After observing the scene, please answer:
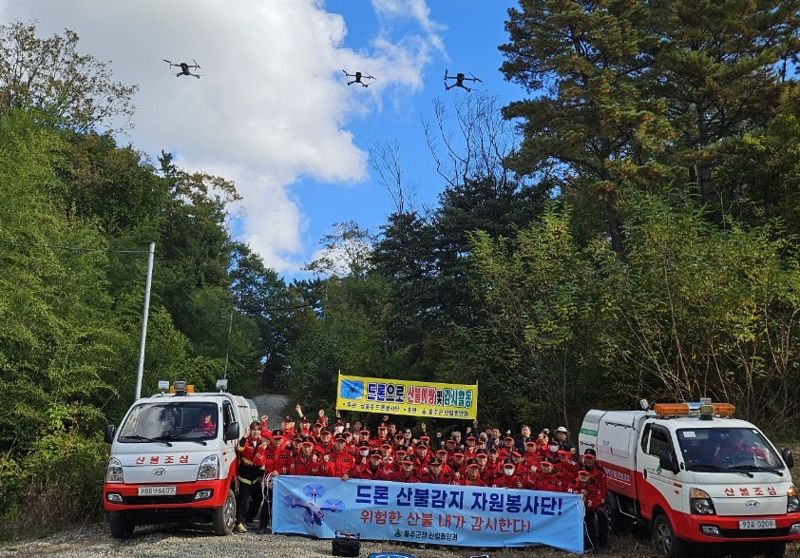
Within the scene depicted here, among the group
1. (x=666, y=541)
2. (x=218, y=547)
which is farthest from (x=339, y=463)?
(x=666, y=541)

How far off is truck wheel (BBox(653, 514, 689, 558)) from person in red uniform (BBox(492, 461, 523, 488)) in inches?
79.9

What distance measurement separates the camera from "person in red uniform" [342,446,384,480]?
10602 millimetres

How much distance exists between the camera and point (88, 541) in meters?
10.1

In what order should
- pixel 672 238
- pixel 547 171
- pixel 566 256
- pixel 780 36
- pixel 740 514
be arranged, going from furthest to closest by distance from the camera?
pixel 547 171
pixel 780 36
pixel 566 256
pixel 672 238
pixel 740 514

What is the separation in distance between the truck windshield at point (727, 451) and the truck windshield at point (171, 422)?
6.80m

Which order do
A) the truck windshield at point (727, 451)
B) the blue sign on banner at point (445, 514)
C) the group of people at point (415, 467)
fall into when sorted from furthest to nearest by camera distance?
the group of people at point (415, 467)
the blue sign on banner at point (445, 514)
the truck windshield at point (727, 451)

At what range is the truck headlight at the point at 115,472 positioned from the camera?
373 inches

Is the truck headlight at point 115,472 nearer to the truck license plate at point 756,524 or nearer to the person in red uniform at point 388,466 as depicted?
the person in red uniform at point 388,466

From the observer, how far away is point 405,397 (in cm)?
1705

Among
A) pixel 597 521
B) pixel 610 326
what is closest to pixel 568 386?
pixel 610 326

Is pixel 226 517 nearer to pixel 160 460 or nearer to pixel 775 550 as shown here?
pixel 160 460

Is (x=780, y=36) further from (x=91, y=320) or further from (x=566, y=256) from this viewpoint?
(x=91, y=320)

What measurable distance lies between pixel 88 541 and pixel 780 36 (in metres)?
24.3

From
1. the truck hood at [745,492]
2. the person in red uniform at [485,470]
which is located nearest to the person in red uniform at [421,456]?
the person in red uniform at [485,470]
